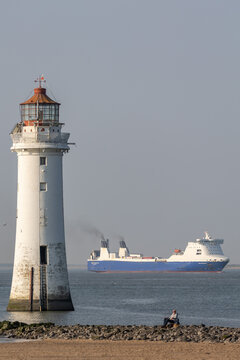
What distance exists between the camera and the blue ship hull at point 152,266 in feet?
478

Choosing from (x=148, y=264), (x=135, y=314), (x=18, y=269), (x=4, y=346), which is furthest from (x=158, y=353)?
(x=148, y=264)

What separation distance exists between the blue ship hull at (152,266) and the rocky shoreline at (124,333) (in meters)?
115

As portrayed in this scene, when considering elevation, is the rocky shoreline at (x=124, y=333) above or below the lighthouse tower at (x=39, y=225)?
below

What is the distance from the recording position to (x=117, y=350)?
2497 cm

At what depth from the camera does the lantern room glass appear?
40.7 m

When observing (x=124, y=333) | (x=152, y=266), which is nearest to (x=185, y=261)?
(x=152, y=266)

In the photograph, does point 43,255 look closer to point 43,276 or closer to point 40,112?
point 43,276

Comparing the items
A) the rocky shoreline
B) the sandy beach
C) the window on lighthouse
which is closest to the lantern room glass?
the window on lighthouse

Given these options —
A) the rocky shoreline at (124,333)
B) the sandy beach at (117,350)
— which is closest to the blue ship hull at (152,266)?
the rocky shoreline at (124,333)

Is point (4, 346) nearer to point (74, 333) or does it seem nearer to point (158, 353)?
point (74, 333)

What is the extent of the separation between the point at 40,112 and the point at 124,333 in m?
15.0

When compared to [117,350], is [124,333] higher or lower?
higher

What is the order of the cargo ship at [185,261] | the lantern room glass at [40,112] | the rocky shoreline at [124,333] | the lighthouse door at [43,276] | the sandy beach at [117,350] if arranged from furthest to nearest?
the cargo ship at [185,261] → the lantern room glass at [40,112] → the lighthouse door at [43,276] → the rocky shoreline at [124,333] → the sandy beach at [117,350]

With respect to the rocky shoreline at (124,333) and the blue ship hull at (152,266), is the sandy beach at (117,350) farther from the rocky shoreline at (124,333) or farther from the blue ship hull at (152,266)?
the blue ship hull at (152,266)
